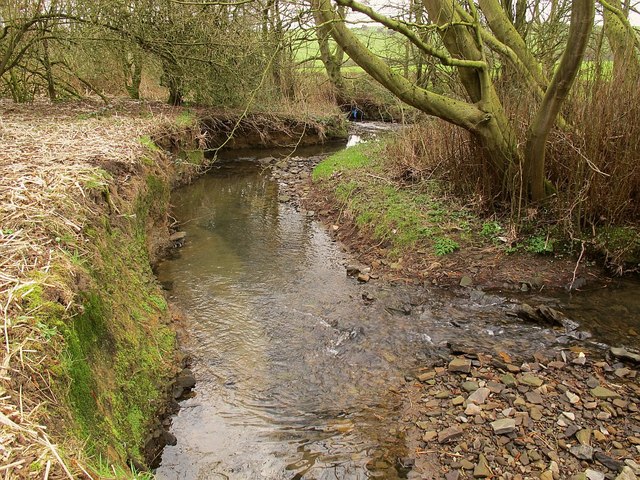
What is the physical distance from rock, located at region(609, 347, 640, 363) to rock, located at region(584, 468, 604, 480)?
157 cm

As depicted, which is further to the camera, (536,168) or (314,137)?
(314,137)

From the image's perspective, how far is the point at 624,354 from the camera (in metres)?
4.30

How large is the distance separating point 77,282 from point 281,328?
2.48m

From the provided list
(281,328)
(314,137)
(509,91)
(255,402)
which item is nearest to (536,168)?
(509,91)

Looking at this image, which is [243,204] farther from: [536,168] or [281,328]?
[536,168]

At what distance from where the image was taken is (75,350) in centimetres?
273

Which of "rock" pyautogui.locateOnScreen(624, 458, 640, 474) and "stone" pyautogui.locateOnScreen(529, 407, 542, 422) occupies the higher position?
"stone" pyautogui.locateOnScreen(529, 407, 542, 422)

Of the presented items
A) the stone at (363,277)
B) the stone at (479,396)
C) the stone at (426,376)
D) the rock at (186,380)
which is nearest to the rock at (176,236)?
the stone at (363,277)

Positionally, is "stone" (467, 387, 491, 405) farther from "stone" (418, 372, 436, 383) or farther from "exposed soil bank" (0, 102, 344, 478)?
"exposed soil bank" (0, 102, 344, 478)

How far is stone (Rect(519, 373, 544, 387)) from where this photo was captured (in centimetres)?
402

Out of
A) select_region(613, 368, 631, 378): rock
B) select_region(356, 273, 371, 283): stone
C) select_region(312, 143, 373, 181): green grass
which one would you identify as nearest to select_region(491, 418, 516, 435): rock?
select_region(613, 368, 631, 378): rock

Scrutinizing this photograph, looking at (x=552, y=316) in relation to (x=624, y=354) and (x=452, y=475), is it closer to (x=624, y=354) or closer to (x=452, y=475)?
(x=624, y=354)

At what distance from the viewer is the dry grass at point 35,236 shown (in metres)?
1.86

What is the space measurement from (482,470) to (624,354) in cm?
207
